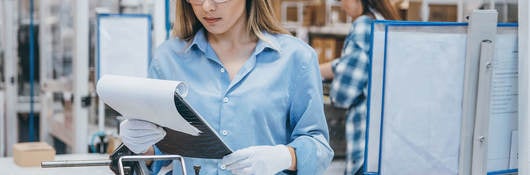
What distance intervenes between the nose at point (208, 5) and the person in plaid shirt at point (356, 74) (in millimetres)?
1651

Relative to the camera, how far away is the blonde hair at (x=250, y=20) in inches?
77.8

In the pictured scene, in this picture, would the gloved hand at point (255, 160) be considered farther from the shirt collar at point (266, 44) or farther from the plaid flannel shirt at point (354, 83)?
the plaid flannel shirt at point (354, 83)

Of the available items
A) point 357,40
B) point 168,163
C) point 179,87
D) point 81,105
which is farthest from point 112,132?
point 179,87

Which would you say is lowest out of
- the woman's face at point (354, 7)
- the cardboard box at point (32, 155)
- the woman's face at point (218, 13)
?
the cardboard box at point (32, 155)

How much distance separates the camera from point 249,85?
189 centimetres

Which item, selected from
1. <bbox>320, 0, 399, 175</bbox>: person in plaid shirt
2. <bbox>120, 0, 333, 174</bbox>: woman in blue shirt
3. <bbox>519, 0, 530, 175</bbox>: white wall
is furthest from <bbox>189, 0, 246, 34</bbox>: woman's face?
<bbox>320, 0, 399, 175</bbox>: person in plaid shirt

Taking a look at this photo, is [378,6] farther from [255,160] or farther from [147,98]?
[147,98]

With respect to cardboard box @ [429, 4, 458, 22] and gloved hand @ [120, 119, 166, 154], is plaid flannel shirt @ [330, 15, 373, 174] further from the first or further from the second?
cardboard box @ [429, 4, 458, 22]

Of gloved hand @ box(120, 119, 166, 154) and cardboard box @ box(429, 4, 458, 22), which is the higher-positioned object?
cardboard box @ box(429, 4, 458, 22)

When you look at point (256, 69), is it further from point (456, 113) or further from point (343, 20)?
point (343, 20)

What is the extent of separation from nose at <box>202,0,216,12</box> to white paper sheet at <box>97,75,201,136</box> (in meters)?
0.31

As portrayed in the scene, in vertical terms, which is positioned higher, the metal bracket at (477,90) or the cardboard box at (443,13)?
the cardboard box at (443,13)

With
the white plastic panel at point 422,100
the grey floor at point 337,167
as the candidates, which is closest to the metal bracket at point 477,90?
the white plastic panel at point 422,100

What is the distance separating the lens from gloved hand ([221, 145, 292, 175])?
1.75m
